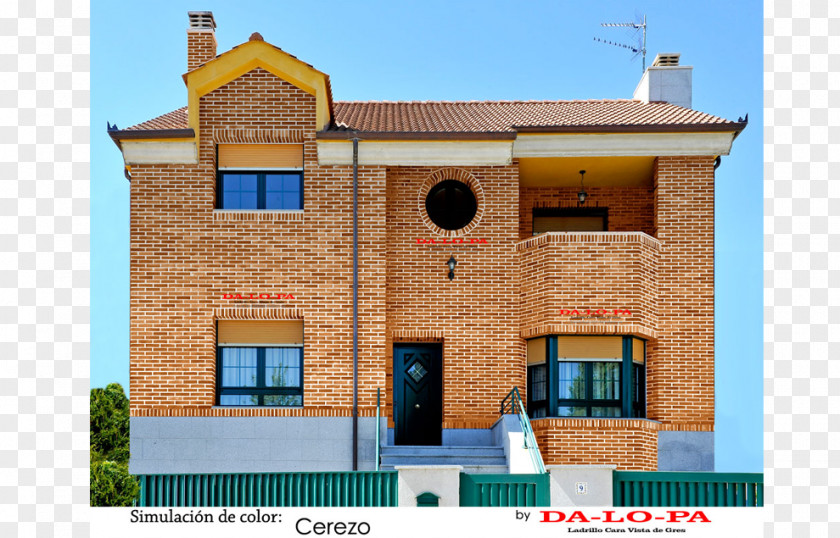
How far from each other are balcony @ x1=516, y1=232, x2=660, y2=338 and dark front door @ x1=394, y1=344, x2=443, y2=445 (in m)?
2.06

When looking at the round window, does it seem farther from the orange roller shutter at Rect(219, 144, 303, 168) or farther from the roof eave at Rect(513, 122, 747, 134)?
the orange roller shutter at Rect(219, 144, 303, 168)

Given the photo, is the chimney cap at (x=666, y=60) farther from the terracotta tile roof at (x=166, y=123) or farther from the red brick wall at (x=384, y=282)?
the terracotta tile roof at (x=166, y=123)

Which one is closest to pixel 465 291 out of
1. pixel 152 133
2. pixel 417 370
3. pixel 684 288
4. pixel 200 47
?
pixel 417 370

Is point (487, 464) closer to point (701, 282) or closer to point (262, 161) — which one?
point (701, 282)

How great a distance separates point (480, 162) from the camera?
1895 centimetres

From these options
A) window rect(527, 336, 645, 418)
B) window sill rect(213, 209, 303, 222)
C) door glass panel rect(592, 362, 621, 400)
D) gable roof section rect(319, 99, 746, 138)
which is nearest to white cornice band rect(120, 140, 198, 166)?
window sill rect(213, 209, 303, 222)

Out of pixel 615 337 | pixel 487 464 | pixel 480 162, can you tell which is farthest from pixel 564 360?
pixel 480 162

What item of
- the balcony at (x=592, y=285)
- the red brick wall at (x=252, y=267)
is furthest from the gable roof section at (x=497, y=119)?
the balcony at (x=592, y=285)

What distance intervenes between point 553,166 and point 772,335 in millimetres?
6121

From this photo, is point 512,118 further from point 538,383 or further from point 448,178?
point 538,383

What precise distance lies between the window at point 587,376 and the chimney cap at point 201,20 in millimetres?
8391

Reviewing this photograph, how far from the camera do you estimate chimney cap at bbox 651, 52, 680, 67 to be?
70.8 ft

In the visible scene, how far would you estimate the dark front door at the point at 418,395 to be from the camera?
63.7 ft

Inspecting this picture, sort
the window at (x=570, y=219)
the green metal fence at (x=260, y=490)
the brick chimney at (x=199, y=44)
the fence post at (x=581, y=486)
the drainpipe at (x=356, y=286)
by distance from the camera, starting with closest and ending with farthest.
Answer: the fence post at (x=581, y=486)
the green metal fence at (x=260, y=490)
the drainpipe at (x=356, y=286)
the brick chimney at (x=199, y=44)
the window at (x=570, y=219)
